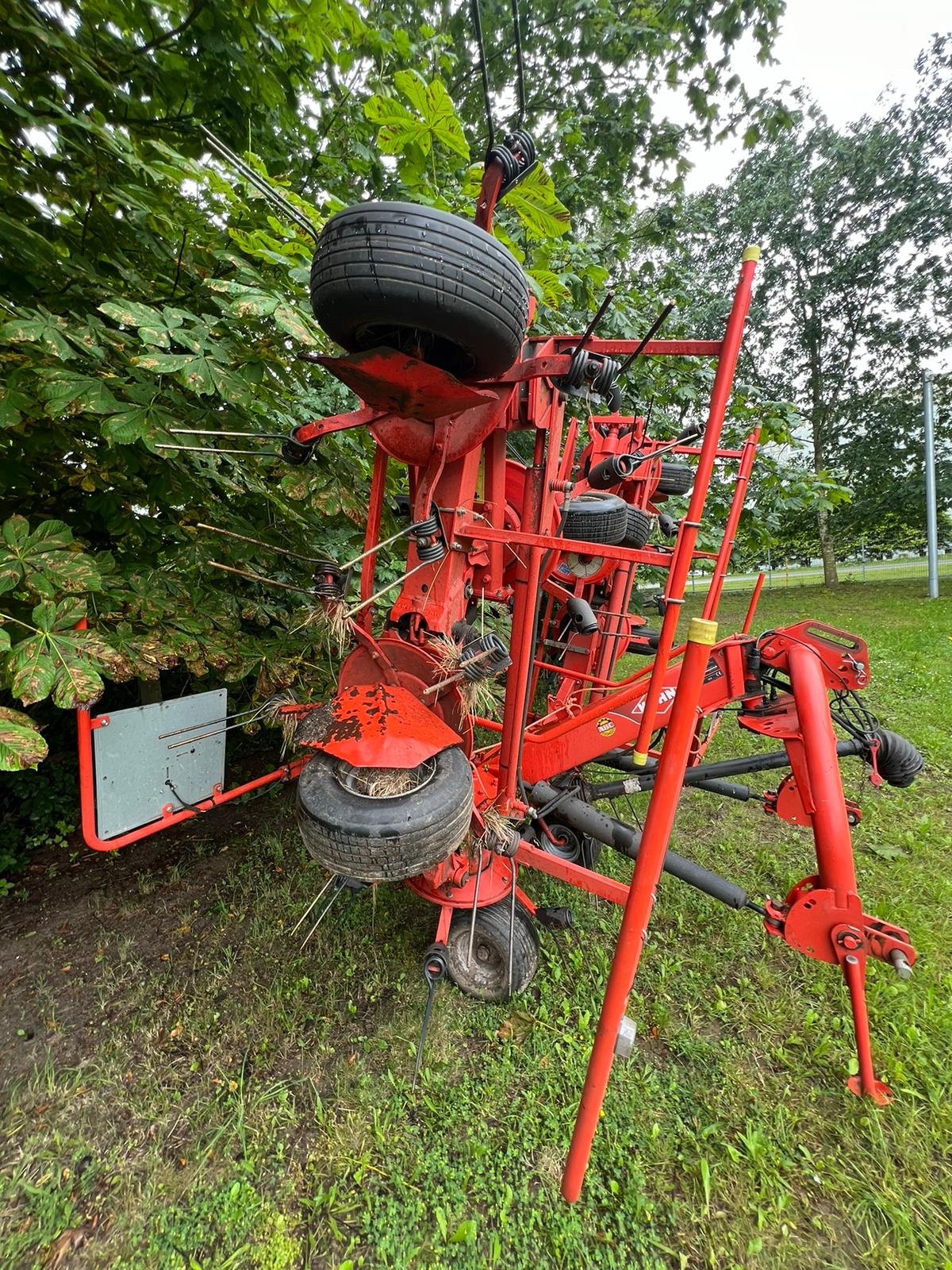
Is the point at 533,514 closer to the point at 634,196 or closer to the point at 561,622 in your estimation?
the point at 561,622

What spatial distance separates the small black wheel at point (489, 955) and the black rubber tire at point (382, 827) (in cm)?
103

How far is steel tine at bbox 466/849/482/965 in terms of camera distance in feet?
7.44

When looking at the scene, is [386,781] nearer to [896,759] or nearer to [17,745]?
[17,745]

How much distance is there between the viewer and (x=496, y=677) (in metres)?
2.19

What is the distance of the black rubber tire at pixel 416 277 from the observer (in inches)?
53.8

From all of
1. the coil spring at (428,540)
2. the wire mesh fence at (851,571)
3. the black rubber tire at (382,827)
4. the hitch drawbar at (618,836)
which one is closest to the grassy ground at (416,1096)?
the hitch drawbar at (618,836)

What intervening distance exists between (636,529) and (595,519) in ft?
1.93

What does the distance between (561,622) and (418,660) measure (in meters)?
2.95

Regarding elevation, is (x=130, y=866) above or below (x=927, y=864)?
below

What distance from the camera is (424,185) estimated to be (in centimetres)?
277

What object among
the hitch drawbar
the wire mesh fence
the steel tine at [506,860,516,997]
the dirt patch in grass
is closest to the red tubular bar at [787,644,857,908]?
the hitch drawbar

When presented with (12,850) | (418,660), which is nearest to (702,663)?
(418,660)

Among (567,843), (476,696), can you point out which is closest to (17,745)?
(476,696)

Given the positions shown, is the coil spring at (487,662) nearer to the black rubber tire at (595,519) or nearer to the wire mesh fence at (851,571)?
the black rubber tire at (595,519)
